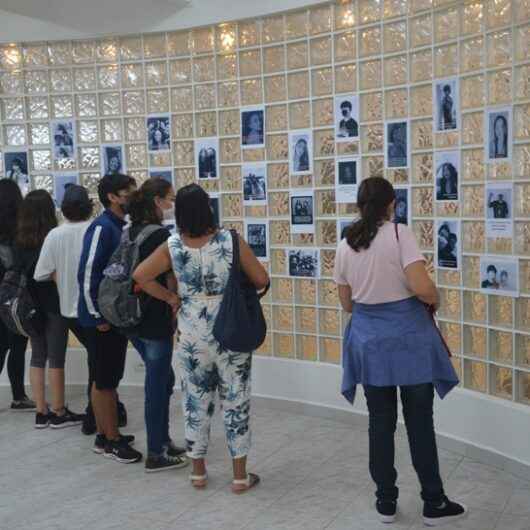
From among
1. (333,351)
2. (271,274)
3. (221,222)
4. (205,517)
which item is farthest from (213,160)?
(205,517)

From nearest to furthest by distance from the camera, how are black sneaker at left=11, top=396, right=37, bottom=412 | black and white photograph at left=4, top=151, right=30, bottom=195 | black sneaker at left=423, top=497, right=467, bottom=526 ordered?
black sneaker at left=423, top=497, right=467, bottom=526
black sneaker at left=11, top=396, right=37, bottom=412
black and white photograph at left=4, top=151, right=30, bottom=195

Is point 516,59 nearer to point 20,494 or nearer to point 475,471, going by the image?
point 475,471

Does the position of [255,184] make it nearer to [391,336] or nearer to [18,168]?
[18,168]

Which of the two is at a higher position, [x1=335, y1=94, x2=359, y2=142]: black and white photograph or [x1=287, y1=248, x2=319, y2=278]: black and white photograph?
[x1=335, y1=94, x2=359, y2=142]: black and white photograph

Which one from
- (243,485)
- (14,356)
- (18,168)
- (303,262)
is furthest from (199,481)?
(18,168)

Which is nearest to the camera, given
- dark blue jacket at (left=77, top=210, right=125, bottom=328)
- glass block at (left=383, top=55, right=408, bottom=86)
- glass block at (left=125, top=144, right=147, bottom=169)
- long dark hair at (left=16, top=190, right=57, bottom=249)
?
dark blue jacket at (left=77, top=210, right=125, bottom=328)

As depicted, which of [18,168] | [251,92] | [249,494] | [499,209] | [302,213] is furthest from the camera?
[18,168]

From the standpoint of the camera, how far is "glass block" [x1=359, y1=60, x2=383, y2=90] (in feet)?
14.0

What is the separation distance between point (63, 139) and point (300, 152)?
1.83 metres

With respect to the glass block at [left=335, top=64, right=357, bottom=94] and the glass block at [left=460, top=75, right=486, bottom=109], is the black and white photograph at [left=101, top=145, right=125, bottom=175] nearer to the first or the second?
the glass block at [left=335, top=64, right=357, bottom=94]

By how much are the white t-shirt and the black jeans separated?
75.3 inches

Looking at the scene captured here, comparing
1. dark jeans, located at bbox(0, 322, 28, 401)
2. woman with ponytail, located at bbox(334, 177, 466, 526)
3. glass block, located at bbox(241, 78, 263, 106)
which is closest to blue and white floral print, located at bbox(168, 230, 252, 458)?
woman with ponytail, located at bbox(334, 177, 466, 526)

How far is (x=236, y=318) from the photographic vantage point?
129 inches

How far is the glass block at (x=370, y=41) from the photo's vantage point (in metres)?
4.24
